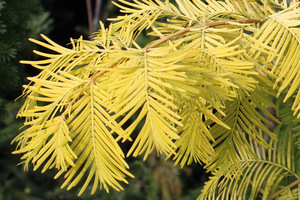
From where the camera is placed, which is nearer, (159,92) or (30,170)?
(159,92)

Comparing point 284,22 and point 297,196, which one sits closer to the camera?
point 284,22

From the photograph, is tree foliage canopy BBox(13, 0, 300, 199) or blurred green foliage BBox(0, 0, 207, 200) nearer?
tree foliage canopy BBox(13, 0, 300, 199)

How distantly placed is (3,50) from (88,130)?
501mm

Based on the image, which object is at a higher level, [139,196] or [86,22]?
[86,22]

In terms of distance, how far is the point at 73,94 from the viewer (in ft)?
0.94

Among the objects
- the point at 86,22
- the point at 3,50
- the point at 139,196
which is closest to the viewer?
the point at 3,50

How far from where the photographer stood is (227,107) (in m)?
0.34

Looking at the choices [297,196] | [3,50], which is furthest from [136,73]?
[3,50]

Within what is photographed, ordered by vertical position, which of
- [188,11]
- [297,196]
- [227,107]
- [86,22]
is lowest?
[297,196]

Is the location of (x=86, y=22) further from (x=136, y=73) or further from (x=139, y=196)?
(x=136, y=73)

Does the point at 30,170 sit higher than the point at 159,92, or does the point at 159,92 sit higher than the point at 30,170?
the point at 159,92

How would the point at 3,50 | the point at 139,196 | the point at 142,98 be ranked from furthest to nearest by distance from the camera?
the point at 139,196 < the point at 3,50 < the point at 142,98

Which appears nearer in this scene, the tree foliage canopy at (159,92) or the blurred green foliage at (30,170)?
the tree foliage canopy at (159,92)

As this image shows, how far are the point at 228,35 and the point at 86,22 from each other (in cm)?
170
